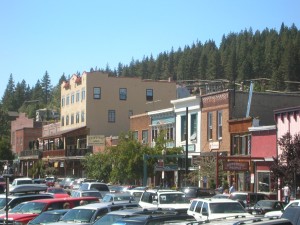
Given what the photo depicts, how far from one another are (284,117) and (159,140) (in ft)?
56.0

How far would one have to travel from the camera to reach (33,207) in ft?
80.0

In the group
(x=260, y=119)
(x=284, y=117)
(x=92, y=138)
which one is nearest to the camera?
(x=284, y=117)

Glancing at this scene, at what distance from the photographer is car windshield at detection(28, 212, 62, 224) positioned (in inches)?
837

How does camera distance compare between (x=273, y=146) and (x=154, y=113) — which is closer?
(x=273, y=146)

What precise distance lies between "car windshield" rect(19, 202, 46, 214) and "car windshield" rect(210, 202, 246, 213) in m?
6.28

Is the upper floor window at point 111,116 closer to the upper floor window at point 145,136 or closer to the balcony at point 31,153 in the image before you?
the upper floor window at point 145,136

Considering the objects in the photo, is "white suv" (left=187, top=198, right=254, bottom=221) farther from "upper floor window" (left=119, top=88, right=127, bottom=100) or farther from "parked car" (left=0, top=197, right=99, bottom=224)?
"upper floor window" (left=119, top=88, right=127, bottom=100)

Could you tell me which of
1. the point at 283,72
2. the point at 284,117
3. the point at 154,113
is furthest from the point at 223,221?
the point at 283,72

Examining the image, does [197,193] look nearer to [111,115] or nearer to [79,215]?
[79,215]

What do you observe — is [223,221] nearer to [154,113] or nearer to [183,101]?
[183,101]

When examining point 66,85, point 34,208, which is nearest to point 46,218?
point 34,208

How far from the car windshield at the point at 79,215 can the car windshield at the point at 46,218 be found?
3.04ft

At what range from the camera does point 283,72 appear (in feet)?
606

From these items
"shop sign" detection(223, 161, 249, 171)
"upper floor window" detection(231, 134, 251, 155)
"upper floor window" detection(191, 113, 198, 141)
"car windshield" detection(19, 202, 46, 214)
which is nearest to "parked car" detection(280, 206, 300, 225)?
"car windshield" detection(19, 202, 46, 214)
